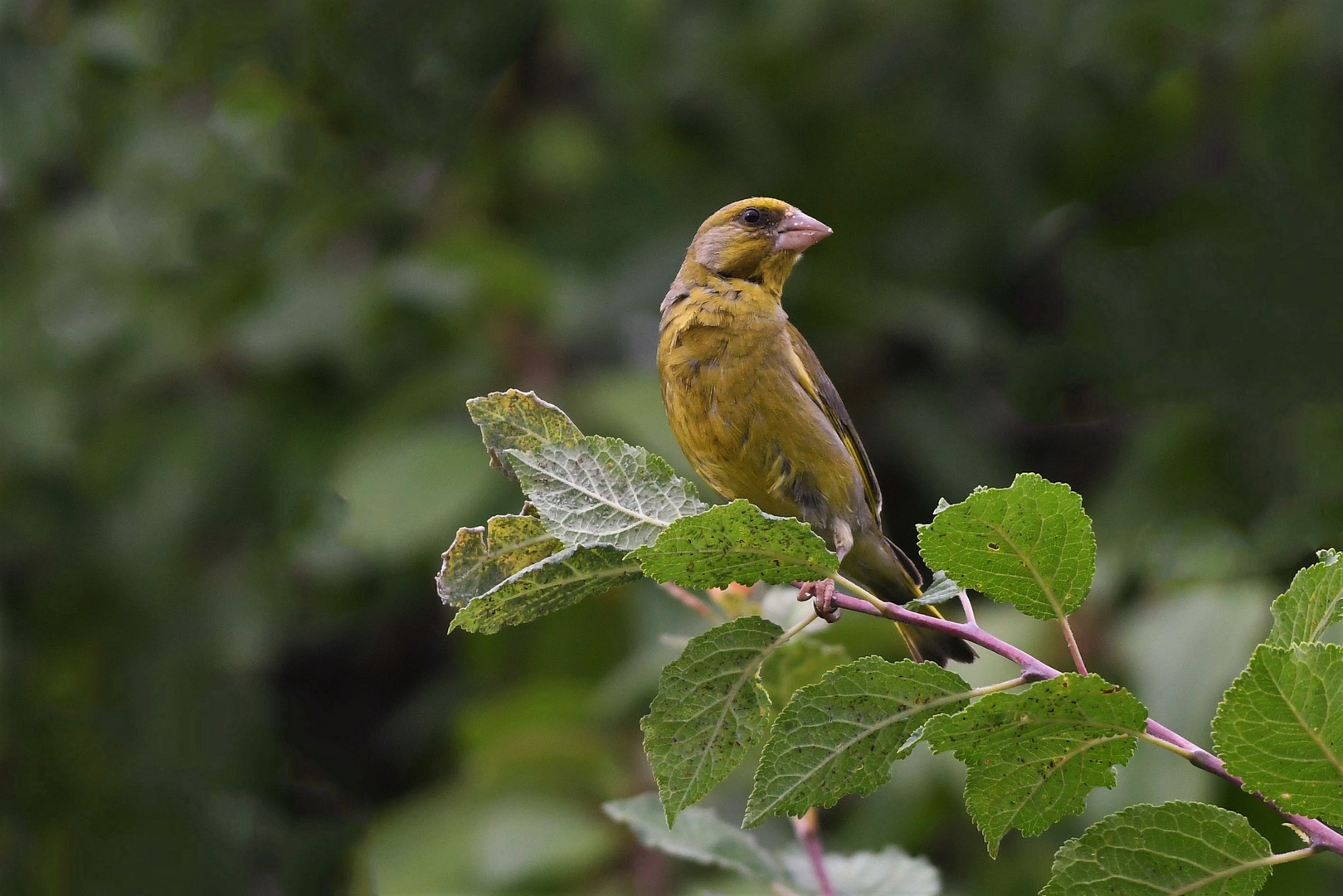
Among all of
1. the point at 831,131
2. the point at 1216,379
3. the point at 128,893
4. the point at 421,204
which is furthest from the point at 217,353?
the point at 1216,379

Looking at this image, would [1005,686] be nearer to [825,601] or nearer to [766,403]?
[825,601]

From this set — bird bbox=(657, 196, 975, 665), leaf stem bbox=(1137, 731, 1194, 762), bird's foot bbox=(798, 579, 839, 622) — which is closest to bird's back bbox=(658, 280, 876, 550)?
bird bbox=(657, 196, 975, 665)

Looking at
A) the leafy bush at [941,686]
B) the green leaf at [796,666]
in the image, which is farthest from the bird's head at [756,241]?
the leafy bush at [941,686]

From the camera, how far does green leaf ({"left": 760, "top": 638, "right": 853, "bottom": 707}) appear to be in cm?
171

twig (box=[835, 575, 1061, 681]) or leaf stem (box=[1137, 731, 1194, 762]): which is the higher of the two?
twig (box=[835, 575, 1061, 681])

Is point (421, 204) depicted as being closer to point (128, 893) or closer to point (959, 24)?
point (959, 24)

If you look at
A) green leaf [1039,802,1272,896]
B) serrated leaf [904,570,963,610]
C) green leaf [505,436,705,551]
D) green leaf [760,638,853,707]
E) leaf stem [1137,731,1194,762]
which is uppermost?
green leaf [505,436,705,551]

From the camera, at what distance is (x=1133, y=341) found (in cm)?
466

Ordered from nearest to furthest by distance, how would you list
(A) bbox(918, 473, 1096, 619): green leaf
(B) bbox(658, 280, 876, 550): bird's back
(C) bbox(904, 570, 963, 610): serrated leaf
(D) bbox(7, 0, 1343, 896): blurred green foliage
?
1. (A) bbox(918, 473, 1096, 619): green leaf
2. (C) bbox(904, 570, 963, 610): serrated leaf
3. (B) bbox(658, 280, 876, 550): bird's back
4. (D) bbox(7, 0, 1343, 896): blurred green foliage

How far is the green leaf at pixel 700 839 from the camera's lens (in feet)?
5.21

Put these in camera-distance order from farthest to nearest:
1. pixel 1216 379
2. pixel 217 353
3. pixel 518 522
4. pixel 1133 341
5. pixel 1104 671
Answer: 1. pixel 217 353
2. pixel 1133 341
3. pixel 1216 379
4. pixel 1104 671
5. pixel 518 522

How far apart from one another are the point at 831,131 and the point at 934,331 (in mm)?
1112

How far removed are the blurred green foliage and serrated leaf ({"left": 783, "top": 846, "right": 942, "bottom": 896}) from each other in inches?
74.7

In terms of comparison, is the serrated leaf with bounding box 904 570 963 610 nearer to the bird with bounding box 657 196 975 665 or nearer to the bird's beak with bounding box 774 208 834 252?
the bird with bounding box 657 196 975 665
